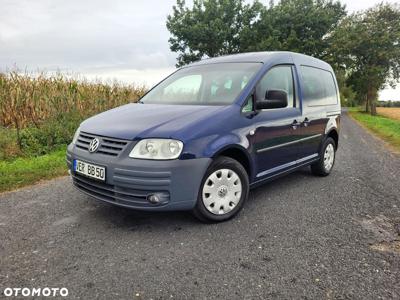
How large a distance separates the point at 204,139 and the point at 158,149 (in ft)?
1.48

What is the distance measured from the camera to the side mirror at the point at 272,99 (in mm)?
3584

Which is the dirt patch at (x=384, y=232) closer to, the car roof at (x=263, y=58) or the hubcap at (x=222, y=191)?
the hubcap at (x=222, y=191)

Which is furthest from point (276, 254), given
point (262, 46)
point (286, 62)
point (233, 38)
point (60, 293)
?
point (233, 38)

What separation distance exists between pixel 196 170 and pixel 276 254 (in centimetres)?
102

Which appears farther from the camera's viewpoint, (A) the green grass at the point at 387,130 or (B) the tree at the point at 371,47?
(B) the tree at the point at 371,47

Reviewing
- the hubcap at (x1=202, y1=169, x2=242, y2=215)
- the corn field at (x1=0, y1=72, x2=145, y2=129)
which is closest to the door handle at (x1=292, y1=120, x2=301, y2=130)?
the hubcap at (x1=202, y1=169, x2=242, y2=215)

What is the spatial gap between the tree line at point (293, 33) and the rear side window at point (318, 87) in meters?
23.8

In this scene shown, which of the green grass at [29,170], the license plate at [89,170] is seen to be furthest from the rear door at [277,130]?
the green grass at [29,170]

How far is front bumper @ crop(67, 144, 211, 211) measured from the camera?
2.88 metres

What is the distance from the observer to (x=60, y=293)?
2.24m

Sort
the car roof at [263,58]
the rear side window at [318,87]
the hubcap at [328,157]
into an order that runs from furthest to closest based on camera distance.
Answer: the hubcap at [328,157] → the rear side window at [318,87] → the car roof at [263,58]

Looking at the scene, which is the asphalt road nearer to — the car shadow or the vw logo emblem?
the car shadow

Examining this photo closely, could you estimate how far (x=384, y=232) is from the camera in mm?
3217

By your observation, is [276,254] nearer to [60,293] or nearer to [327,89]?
[60,293]
